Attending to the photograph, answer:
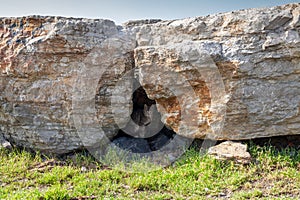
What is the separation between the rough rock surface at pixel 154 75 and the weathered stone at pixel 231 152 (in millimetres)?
164

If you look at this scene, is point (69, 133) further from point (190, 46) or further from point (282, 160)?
point (282, 160)

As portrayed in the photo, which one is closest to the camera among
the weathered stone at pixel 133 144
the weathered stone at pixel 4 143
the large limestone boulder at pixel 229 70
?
the large limestone boulder at pixel 229 70

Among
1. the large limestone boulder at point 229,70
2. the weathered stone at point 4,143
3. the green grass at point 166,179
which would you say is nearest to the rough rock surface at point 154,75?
the large limestone boulder at point 229,70

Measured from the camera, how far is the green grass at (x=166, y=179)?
12.8 ft

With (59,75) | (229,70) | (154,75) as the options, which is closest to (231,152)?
(229,70)

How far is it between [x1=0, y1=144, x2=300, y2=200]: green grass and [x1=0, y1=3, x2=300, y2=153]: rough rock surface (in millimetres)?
424

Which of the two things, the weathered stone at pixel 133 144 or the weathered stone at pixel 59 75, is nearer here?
the weathered stone at pixel 59 75

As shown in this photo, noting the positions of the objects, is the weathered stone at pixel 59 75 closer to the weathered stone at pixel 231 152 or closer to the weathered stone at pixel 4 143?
the weathered stone at pixel 4 143

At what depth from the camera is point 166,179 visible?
14.1 feet

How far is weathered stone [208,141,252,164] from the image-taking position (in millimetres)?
4449

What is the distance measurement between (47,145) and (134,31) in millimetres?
2485

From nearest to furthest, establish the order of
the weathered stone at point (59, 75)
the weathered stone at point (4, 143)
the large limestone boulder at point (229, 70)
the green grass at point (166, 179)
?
the green grass at point (166, 179) < the large limestone boulder at point (229, 70) < the weathered stone at point (59, 75) < the weathered stone at point (4, 143)

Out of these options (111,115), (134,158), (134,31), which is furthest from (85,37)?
(134,158)

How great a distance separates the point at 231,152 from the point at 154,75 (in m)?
1.70
